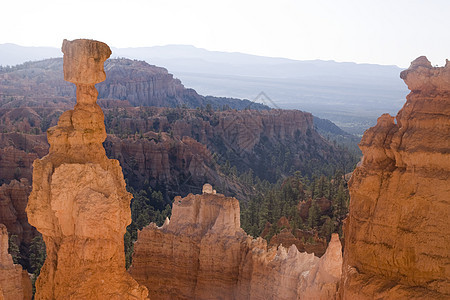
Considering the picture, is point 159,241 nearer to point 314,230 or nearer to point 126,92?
point 314,230

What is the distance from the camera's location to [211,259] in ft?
46.5

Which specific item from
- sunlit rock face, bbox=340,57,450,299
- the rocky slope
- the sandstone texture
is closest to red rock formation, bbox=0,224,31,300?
the sandstone texture

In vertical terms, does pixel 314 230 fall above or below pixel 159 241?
below

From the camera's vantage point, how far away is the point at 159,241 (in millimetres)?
14891

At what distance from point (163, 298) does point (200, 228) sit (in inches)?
81.3

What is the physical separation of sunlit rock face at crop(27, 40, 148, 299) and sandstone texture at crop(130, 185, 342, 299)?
14.1 feet

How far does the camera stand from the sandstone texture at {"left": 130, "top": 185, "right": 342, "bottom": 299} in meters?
12.7

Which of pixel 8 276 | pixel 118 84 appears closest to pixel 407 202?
pixel 8 276

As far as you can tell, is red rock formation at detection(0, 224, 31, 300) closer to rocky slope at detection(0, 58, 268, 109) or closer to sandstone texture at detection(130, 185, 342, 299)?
sandstone texture at detection(130, 185, 342, 299)

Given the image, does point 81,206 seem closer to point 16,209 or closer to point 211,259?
point 211,259

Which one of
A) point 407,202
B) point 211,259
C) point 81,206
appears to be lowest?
point 211,259

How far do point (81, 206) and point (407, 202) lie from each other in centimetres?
491

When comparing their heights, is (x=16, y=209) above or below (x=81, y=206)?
below

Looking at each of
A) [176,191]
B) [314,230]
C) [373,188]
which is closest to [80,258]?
[373,188]
